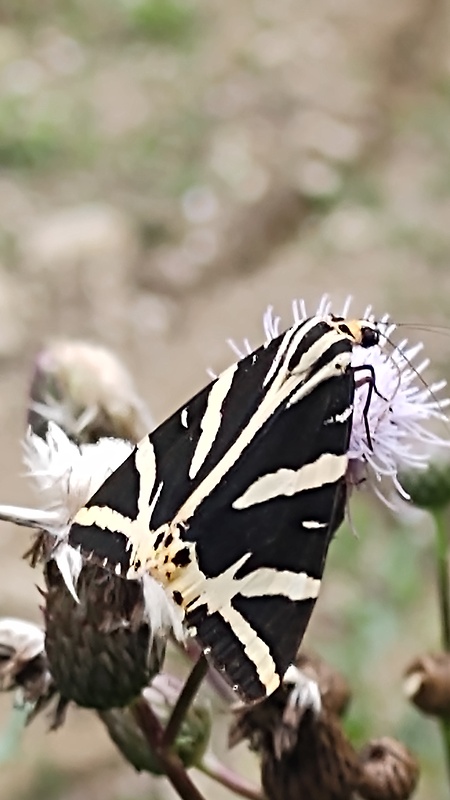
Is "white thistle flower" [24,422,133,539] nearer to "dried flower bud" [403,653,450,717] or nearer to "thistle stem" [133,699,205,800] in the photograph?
"thistle stem" [133,699,205,800]

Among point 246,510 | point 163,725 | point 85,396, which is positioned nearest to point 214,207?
point 85,396

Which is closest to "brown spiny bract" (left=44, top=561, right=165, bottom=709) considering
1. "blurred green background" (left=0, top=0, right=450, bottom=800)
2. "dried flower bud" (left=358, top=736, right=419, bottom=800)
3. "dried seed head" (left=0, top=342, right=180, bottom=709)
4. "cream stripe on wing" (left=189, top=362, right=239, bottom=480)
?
"dried seed head" (left=0, top=342, right=180, bottom=709)

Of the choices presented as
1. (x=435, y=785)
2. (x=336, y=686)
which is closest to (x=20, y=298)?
(x=435, y=785)

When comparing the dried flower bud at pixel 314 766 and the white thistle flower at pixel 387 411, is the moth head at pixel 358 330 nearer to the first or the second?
the white thistle flower at pixel 387 411

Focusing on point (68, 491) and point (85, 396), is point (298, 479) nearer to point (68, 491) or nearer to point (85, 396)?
point (68, 491)

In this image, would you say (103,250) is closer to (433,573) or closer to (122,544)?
(433,573)
